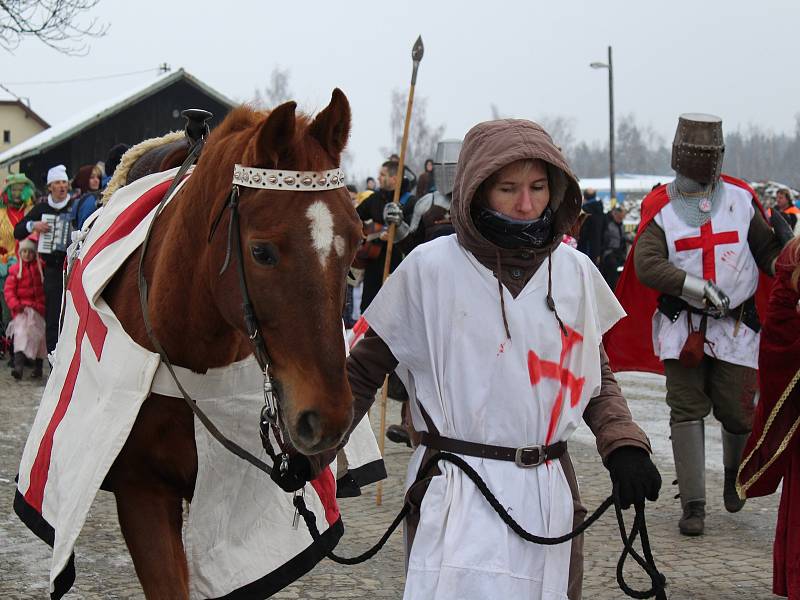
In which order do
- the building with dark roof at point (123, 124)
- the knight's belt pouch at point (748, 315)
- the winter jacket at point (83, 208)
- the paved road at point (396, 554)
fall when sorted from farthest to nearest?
the building with dark roof at point (123, 124) → the winter jacket at point (83, 208) → the knight's belt pouch at point (748, 315) → the paved road at point (396, 554)

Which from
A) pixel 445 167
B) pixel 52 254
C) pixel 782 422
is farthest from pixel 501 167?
pixel 52 254

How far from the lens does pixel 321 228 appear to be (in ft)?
9.71

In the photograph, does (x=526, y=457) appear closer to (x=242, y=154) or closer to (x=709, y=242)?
(x=242, y=154)

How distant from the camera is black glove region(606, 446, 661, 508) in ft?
9.84

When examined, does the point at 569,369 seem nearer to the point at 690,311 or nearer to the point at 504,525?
the point at 504,525

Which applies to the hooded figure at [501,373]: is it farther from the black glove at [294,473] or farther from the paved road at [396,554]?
the paved road at [396,554]

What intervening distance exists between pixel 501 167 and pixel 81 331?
5.14 ft

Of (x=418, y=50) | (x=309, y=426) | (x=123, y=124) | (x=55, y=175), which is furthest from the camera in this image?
(x=123, y=124)

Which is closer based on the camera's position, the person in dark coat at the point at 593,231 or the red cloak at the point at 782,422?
the red cloak at the point at 782,422

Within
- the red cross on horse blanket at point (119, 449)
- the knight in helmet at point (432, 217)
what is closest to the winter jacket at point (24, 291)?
the knight in helmet at point (432, 217)

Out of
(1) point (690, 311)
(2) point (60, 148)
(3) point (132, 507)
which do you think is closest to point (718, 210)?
(1) point (690, 311)

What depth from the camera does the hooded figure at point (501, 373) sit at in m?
3.07

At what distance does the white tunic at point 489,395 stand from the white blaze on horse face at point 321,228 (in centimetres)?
38

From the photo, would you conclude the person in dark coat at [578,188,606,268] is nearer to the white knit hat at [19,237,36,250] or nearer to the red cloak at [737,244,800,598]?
the white knit hat at [19,237,36,250]
